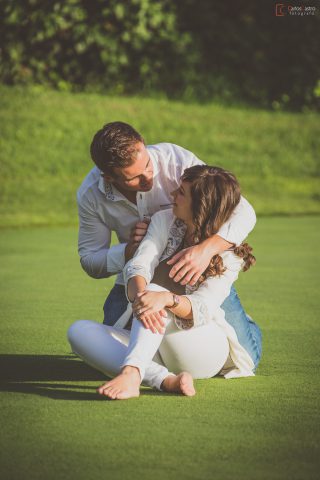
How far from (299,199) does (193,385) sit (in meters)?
9.61

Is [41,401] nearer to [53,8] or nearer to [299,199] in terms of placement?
[299,199]

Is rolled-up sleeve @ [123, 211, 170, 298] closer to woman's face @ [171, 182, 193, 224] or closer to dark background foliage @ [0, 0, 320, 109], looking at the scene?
woman's face @ [171, 182, 193, 224]

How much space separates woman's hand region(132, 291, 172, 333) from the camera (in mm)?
3783

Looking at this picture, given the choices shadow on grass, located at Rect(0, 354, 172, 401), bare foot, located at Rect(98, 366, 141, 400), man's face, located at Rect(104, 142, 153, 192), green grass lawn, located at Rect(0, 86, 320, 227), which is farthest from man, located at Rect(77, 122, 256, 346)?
green grass lawn, located at Rect(0, 86, 320, 227)

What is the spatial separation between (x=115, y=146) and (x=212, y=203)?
569mm

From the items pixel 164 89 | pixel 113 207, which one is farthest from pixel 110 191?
pixel 164 89

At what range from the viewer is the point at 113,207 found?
4.76 m

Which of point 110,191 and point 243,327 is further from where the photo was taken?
point 110,191

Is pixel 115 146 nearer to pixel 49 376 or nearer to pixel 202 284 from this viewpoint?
pixel 202 284

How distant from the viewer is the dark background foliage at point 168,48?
53.2 ft

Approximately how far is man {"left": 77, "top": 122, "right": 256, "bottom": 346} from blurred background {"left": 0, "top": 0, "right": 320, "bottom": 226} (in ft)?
24.0

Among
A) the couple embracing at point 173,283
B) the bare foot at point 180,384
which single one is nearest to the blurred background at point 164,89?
the couple embracing at point 173,283

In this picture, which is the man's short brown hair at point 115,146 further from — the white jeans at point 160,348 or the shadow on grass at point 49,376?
the shadow on grass at point 49,376

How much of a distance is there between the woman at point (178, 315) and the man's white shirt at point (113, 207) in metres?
0.36
